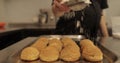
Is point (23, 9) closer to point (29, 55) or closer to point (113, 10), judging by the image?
point (113, 10)

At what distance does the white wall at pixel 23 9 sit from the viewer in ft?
8.07

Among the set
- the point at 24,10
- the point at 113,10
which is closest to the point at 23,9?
the point at 24,10

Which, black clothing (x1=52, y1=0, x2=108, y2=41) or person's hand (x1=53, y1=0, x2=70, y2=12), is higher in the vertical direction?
person's hand (x1=53, y1=0, x2=70, y2=12)

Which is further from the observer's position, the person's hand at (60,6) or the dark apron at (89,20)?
the dark apron at (89,20)

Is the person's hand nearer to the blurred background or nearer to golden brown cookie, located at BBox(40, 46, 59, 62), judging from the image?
golden brown cookie, located at BBox(40, 46, 59, 62)

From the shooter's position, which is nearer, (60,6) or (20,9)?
(60,6)

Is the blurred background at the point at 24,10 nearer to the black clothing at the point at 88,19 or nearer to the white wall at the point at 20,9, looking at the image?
the white wall at the point at 20,9

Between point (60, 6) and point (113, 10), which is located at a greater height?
point (60, 6)

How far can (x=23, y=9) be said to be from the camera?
2486 millimetres

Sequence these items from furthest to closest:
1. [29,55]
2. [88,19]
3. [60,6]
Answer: [88,19] → [60,6] → [29,55]

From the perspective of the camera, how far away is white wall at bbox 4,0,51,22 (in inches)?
96.8

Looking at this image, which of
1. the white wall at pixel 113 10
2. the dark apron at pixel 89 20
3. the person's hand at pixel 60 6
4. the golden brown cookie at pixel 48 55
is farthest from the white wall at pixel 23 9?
the golden brown cookie at pixel 48 55

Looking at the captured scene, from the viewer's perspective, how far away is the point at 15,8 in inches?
98.4

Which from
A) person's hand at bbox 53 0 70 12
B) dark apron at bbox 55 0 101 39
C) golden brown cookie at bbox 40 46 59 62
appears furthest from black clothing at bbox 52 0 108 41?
golden brown cookie at bbox 40 46 59 62
